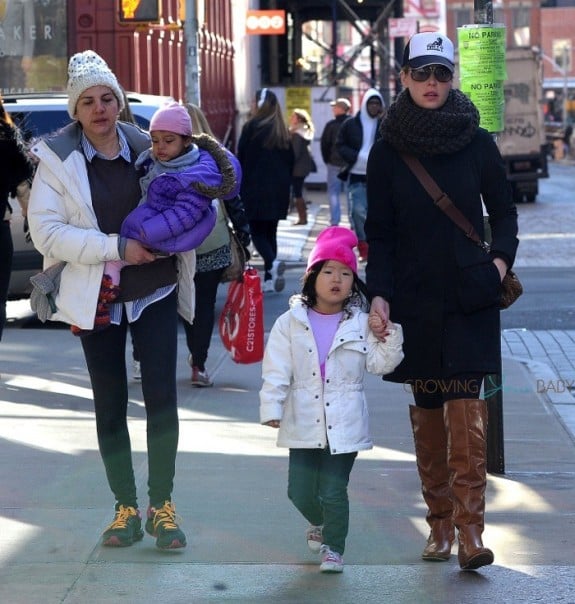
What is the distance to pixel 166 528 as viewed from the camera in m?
5.47

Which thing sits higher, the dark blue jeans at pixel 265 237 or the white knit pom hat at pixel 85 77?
the white knit pom hat at pixel 85 77

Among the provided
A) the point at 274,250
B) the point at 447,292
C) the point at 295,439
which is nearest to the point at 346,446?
the point at 295,439

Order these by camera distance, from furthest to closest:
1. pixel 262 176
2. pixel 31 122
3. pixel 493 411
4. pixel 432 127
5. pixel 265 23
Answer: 1. pixel 265 23
2. pixel 262 176
3. pixel 31 122
4. pixel 493 411
5. pixel 432 127

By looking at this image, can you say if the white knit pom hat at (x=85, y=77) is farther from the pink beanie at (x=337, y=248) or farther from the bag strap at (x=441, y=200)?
the bag strap at (x=441, y=200)

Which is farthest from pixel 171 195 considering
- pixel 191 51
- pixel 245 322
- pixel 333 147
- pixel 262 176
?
pixel 333 147

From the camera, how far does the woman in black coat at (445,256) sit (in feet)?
16.9

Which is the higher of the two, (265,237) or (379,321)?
(379,321)

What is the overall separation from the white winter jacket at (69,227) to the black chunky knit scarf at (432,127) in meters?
1.08

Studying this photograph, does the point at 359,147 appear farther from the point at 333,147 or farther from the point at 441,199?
the point at 441,199

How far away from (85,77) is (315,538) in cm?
187

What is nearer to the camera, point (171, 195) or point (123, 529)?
point (171, 195)

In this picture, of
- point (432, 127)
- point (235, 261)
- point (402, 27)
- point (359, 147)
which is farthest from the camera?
point (402, 27)

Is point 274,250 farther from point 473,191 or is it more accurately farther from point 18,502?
point 473,191

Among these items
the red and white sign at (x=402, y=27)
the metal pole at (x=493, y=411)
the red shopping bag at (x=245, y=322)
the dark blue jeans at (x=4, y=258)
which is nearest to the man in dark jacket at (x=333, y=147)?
the red shopping bag at (x=245, y=322)
